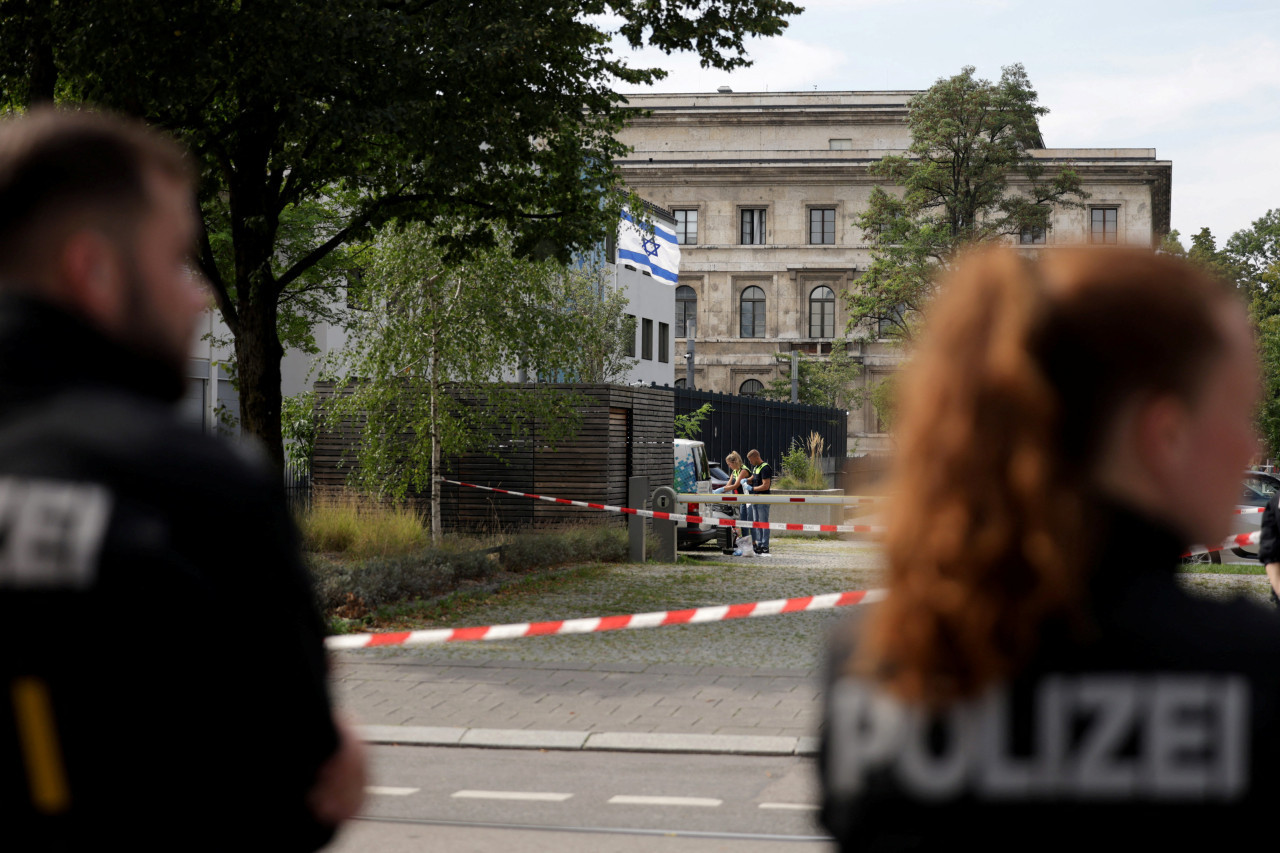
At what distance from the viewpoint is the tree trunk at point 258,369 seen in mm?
14766

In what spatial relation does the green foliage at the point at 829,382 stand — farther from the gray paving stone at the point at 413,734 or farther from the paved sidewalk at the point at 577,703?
the gray paving stone at the point at 413,734

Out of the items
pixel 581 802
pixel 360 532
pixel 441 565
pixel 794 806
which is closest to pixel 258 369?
pixel 360 532

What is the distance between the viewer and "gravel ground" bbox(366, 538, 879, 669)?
37.4ft

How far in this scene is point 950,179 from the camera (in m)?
53.9

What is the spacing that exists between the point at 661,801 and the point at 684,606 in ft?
26.4

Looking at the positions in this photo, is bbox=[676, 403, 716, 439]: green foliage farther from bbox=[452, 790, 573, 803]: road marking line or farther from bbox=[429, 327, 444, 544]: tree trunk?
bbox=[452, 790, 573, 803]: road marking line

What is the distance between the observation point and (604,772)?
24.7 ft

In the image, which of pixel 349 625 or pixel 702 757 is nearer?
pixel 702 757

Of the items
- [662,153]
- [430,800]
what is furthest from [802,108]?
[430,800]

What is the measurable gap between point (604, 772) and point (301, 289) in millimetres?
15673

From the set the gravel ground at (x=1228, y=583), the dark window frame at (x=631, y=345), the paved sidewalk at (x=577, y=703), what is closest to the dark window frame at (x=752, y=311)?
the dark window frame at (x=631, y=345)

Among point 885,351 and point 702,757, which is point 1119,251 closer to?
point 702,757

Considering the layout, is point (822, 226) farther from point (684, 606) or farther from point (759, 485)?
point (684, 606)

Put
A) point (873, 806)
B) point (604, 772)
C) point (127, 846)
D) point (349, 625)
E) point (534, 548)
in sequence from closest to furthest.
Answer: point (873, 806) → point (127, 846) → point (604, 772) → point (349, 625) → point (534, 548)
